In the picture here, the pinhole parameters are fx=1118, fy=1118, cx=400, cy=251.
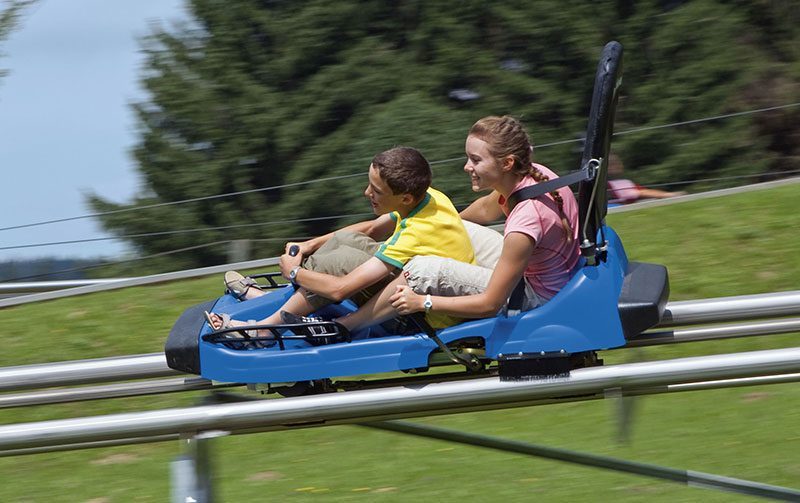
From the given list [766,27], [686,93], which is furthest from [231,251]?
[766,27]

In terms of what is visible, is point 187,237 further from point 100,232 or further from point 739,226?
point 739,226

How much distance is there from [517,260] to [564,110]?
30.0 ft

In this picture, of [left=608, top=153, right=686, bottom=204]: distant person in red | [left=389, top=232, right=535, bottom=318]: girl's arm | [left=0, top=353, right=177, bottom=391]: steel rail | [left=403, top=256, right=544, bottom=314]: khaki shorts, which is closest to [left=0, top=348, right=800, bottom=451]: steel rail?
[left=389, top=232, right=535, bottom=318]: girl's arm

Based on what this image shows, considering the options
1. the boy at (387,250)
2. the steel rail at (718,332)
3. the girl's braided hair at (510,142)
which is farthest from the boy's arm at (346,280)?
the steel rail at (718,332)

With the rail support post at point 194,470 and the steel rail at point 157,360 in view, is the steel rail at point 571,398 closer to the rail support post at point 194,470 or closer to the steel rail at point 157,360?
the rail support post at point 194,470

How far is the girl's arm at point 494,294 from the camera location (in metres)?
3.11

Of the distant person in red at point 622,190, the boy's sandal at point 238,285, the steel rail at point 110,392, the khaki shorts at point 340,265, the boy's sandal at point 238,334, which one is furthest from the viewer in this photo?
the distant person in red at point 622,190

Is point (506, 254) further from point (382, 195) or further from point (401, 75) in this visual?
point (401, 75)

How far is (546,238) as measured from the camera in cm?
320

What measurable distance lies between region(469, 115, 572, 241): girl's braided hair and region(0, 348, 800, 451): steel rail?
509mm

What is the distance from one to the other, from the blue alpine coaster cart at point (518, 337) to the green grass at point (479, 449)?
309mm

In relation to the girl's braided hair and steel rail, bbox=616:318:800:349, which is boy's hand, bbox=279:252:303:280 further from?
steel rail, bbox=616:318:800:349

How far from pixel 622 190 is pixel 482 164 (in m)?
5.57

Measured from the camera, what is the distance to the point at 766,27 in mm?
12289
